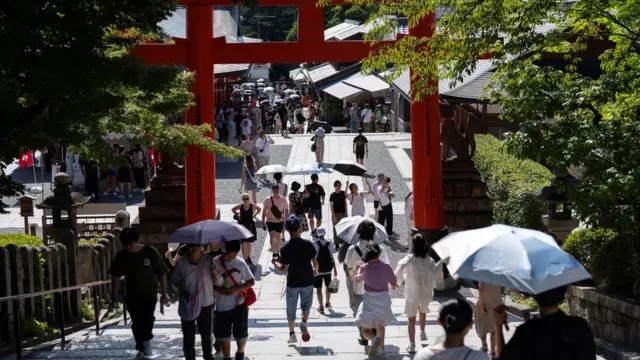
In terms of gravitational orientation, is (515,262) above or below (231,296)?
above

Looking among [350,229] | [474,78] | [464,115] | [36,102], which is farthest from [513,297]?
[464,115]

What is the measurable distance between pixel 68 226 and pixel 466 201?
7.47 m

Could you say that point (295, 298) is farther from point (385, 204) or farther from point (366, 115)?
point (366, 115)

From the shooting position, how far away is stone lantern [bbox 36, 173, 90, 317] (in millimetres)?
13570

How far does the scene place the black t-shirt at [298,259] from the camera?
36.9ft

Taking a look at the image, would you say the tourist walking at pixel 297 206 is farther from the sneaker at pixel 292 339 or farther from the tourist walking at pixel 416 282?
the tourist walking at pixel 416 282

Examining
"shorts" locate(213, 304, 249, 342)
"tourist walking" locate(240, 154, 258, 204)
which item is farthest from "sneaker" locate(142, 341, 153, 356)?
"tourist walking" locate(240, 154, 258, 204)

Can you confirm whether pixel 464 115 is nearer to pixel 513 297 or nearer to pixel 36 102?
pixel 513 297

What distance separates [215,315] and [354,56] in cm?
756

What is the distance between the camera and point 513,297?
1405 centimetres

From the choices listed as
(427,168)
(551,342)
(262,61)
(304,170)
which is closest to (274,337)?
(427,168)

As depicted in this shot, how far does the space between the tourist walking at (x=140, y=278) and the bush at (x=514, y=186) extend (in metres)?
5.48

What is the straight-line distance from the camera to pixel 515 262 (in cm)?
627

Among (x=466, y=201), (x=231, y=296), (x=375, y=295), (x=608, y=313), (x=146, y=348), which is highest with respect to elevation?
(x=466, y=201)
